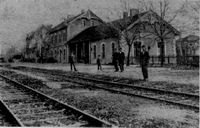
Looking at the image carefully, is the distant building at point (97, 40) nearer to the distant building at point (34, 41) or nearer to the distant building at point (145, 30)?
the distant building at point (145, 30)

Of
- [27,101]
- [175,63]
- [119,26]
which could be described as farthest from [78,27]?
[27,101]

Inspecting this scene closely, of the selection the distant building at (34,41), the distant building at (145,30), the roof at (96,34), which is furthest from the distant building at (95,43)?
the distant building at (34,41)

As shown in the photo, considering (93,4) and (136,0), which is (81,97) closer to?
(93,4)

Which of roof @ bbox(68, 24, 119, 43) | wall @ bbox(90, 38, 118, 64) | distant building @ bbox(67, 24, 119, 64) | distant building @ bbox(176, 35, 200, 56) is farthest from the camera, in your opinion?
wall @ bbox(90, 38, 118, 64)

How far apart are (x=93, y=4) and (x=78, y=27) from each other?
24.4 metres

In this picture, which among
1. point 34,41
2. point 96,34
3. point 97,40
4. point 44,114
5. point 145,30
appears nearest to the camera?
point 44,114

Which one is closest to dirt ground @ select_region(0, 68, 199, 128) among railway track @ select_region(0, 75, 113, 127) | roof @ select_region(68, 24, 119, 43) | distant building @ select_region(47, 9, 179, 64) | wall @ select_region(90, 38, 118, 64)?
railway track @ select_region(0, 75, 113, 127)

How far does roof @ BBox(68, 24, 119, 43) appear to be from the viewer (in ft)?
82.5

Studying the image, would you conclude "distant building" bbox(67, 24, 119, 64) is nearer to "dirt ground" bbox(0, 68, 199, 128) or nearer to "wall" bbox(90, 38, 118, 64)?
"wall" bbox(90, 38, 118, 64)

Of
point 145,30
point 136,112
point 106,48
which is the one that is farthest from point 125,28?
point 136,112

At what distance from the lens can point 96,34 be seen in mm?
29969

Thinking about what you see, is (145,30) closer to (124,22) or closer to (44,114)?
(124,22)

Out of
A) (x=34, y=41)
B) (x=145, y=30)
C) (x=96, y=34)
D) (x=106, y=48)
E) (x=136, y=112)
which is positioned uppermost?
(x=96, y=34)

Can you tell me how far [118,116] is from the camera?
16.5ft
